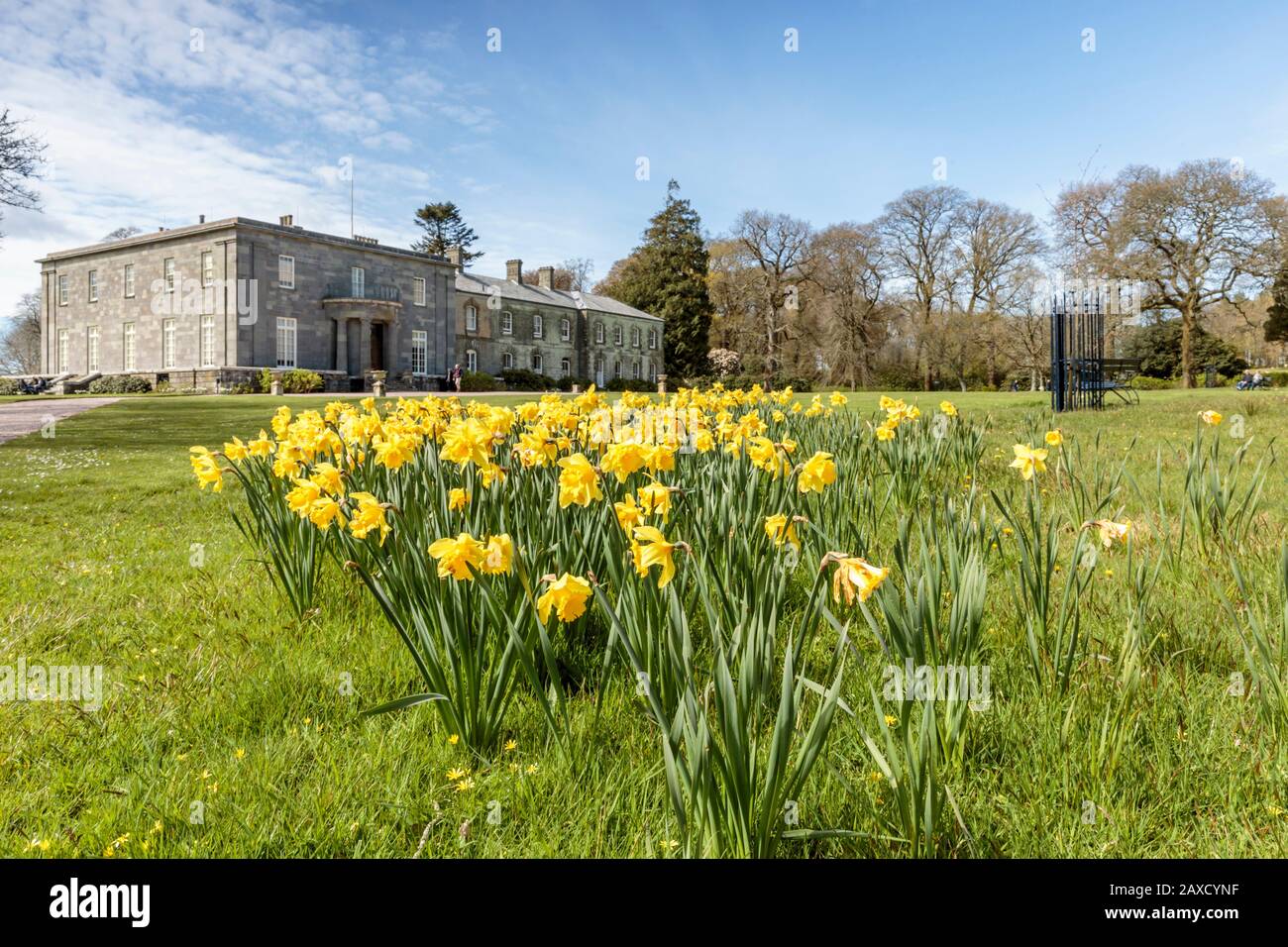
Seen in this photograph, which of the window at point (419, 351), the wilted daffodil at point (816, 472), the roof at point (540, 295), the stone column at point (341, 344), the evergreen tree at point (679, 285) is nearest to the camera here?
the wilted daffodil at point (816, 472)

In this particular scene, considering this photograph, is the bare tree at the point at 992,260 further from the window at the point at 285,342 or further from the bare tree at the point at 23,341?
the bare tree at the point at 23,341

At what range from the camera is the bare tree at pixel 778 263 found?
44.7m

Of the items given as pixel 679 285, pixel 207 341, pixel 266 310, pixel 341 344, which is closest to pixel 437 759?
pixel 266 310

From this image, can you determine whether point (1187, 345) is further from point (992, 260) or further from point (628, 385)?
point (628, 385)

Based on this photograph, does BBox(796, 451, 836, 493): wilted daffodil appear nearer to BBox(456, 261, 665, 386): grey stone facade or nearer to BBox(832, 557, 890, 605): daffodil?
BBox(832, 557, 890, 605): daffodil

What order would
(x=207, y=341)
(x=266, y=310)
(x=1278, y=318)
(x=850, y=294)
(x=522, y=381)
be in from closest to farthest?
(x=266, y=310) → (x=207, y=341) → (x=1278, y=318) → (x=522, y=381) → (x=850, y=294)

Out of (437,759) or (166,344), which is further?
(166,344)

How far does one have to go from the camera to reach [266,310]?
31297 millimetres

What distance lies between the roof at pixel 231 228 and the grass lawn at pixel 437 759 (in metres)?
32.7

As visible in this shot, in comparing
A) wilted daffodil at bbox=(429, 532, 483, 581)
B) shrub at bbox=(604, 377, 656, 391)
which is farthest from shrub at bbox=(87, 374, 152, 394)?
wilted daffodil at bbox=(429, 532, 483, 581)

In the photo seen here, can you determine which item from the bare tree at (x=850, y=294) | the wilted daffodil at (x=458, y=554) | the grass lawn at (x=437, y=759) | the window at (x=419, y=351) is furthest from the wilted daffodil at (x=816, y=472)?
the bare tree at (x=850, y=294)

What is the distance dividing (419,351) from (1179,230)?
108 ft
